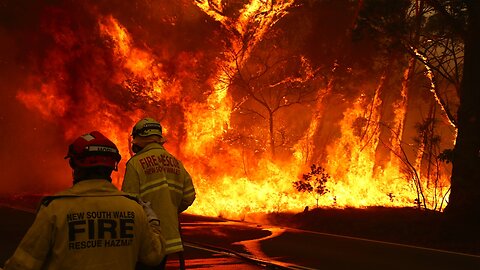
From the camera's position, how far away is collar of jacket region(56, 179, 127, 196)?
3.01 metres

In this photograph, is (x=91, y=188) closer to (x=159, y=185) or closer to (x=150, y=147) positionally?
(x=159, y=185)

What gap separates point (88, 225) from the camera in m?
2.96

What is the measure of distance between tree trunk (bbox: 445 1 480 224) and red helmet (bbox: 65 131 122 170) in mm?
12379

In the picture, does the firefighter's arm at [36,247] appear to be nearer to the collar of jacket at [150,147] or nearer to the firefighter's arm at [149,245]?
the firefighter's arm at [149,245]

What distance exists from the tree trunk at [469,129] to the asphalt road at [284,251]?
10.6 feet

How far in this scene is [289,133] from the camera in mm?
31000

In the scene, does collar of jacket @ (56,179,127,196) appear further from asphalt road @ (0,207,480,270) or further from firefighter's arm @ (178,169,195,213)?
asphalt road @ (0,207,480,270)

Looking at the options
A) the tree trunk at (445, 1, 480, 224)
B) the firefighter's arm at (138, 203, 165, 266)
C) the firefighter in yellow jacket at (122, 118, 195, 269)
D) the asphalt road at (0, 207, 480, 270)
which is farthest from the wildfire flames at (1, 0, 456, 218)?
the firefighter's arm at (138, 203, 165, 266)

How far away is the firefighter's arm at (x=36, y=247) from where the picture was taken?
2.84 metres

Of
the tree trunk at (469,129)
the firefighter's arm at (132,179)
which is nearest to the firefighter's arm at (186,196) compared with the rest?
the firefighter's arm at (132,179)

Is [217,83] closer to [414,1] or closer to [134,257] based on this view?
[414,1]

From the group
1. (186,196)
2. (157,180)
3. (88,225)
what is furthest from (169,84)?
(88,225)

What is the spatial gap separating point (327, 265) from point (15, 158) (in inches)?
992

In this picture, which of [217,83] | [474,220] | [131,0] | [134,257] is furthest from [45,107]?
[134,257]
